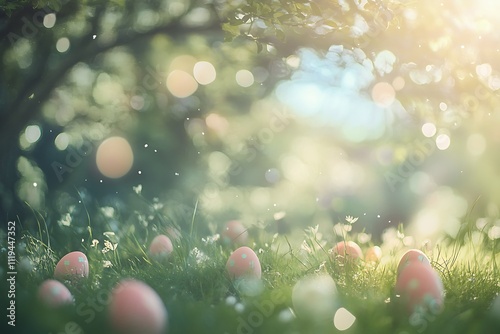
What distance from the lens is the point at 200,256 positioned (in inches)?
147

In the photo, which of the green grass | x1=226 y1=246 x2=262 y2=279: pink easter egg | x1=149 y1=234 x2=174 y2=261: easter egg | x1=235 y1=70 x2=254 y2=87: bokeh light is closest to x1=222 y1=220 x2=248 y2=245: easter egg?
the green grass

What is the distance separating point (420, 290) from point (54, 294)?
171cm

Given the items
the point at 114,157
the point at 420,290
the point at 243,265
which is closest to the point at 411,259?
the point at 420,290

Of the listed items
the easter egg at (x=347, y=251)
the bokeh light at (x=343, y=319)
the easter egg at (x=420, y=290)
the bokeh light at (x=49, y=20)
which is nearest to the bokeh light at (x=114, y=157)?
the bokeh light at (x=49, y=20)

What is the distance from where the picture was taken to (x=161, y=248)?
13.1 ft

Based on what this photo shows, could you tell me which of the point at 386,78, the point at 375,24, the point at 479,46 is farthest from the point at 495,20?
the point at 375,24

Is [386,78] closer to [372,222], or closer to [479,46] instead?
[479,46]

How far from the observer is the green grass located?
247 cm

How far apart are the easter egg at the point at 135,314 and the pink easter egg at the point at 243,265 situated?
966 mm

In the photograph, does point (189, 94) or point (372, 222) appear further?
point (372, 222)

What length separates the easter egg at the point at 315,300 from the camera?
8.36 feet

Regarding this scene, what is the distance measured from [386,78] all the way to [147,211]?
8.66 ft

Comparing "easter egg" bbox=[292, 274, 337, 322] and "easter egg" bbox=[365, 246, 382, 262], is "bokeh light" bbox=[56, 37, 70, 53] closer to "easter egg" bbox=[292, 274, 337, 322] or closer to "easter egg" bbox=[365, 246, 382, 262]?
"easter egg" bbox=[365, 246, 382, 262]

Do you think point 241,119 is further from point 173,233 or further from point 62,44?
point 173,233
